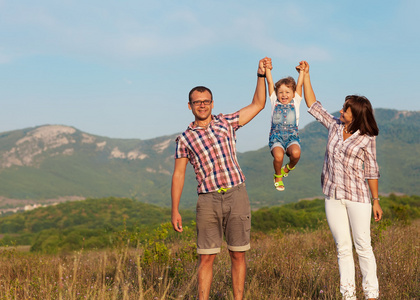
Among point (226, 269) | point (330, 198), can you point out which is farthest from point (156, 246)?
point (330, 198)

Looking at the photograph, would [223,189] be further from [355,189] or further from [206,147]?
[355,189]

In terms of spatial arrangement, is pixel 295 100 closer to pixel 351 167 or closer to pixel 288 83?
pixel 288 83

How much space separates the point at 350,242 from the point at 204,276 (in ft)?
5.22

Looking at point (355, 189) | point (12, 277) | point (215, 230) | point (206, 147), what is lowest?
point (12, 277)

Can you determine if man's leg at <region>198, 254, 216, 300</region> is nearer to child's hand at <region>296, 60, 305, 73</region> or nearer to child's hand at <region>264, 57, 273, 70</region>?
child's hand at <region>264, 57, 273, 70</region>

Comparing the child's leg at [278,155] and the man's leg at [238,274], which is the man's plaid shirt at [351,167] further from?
the man's leg at [238,274]

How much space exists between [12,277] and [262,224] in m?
39.7

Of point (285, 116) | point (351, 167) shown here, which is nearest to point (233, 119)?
point (285, 116)

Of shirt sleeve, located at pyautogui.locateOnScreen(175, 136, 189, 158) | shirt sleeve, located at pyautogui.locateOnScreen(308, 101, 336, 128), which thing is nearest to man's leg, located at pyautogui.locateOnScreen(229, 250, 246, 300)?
shirt sleeve, located at pyautogui.locateOnScreen(175, 136, 189, 158)

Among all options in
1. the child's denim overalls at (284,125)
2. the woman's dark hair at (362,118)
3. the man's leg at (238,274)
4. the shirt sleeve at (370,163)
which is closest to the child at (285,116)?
the child's denim overalls at (284,125)

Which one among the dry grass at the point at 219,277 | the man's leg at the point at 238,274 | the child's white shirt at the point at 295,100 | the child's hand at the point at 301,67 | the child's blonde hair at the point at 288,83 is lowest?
the dry grass at the point at 219,277

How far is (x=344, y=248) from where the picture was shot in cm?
425

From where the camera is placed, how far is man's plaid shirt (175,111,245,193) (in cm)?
417

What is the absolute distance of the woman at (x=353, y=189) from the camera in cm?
422
